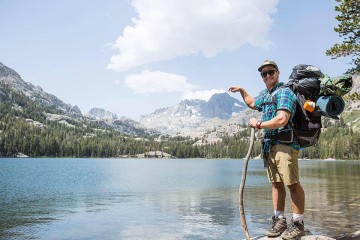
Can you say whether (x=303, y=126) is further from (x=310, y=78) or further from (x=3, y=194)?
(x=3, y=194)

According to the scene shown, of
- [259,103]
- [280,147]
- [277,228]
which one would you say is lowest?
[277,228]

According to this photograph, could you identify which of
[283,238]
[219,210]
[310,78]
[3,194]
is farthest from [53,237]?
[3,194]

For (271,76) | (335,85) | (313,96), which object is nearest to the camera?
(335,85)

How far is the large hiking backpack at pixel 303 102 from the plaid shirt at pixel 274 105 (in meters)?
0.19

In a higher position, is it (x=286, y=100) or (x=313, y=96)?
(x=313, y=96)

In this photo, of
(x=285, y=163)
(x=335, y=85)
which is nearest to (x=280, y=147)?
(x=285, y=163)

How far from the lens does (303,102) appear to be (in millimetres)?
7535

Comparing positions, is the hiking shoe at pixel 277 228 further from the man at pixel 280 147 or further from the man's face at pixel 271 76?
the man's face at pixel 271 76

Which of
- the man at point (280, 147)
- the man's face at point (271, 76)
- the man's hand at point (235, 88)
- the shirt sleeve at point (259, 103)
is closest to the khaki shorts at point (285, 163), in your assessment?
the man at point (280, 147)

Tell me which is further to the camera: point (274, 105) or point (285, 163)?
point (274, 105)

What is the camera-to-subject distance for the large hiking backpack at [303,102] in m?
7.42

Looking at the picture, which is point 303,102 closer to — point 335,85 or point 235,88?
point 335,85

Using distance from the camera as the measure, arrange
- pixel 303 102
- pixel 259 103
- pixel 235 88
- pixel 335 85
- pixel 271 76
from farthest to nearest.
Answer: pixel 235 88
pixel 259 103
pixel 271 76
pixel 303 102
pixel 335 85

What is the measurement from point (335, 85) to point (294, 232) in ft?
10.5
